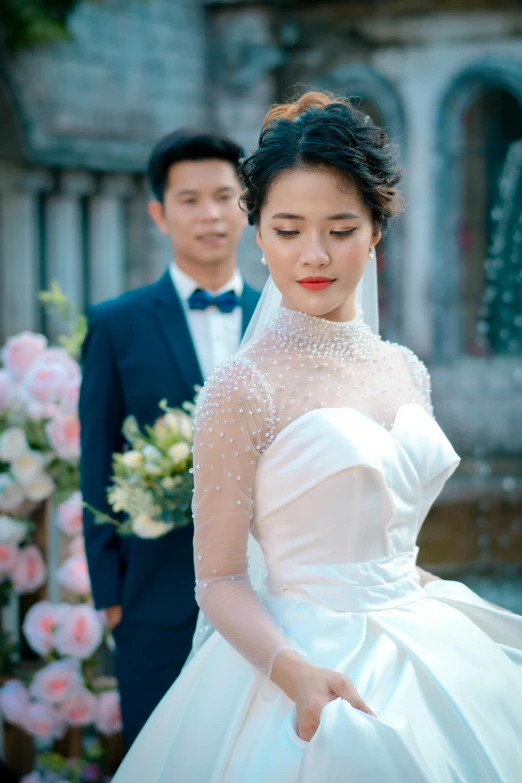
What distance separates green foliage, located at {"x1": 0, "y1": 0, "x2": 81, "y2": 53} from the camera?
7570 mm

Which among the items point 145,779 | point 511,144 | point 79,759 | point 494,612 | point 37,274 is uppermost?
point 511,144

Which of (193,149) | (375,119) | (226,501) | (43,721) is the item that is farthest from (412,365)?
(375,119)

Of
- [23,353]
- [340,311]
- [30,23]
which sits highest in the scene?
[30,23]

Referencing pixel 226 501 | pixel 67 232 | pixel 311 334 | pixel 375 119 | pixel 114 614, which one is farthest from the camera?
pixel 375 119

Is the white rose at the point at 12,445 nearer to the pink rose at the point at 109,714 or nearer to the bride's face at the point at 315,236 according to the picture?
the pink rose at the point at 109,714

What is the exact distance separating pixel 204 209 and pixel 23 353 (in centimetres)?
113

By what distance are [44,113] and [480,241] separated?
4517 mm

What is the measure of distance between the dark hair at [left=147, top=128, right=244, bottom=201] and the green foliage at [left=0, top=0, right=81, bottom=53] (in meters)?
5.04

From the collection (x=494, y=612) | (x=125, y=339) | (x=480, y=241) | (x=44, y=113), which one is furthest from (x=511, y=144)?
(x=494, y=612)

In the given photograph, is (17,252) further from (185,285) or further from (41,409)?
(185,285)

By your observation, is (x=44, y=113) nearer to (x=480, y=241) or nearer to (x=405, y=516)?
(x=480, y=241)

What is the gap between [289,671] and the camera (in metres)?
1.78

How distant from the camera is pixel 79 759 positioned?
3.63 meters

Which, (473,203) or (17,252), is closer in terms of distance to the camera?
(17,252)
